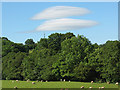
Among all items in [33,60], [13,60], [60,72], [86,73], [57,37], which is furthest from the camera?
[57,37]

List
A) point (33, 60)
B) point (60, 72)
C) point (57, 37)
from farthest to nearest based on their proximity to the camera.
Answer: point (57, 37) → point (33, 60) → point (60, 72)

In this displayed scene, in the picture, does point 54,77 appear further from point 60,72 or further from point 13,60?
point 13,60

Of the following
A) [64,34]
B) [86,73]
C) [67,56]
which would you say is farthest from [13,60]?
[64,34]

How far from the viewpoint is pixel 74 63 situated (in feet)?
169

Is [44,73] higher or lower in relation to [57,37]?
lower

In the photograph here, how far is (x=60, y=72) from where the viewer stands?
5294cm

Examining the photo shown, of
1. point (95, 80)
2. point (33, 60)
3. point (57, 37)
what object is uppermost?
point (57, 37)

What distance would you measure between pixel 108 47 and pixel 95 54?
2659mm

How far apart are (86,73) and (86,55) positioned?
3.73 m

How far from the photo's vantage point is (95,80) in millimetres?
50875

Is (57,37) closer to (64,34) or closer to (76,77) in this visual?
(64,34)

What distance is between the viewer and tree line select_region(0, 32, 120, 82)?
49.0 meters

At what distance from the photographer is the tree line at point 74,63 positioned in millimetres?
49031

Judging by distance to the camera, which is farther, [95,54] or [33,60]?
[33,60]
